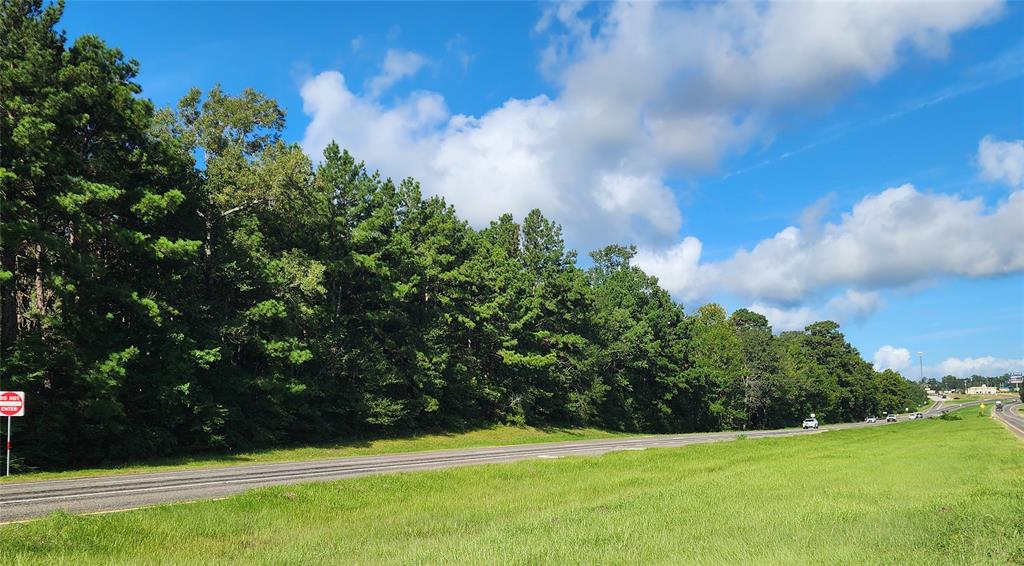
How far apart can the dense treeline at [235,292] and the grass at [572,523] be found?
13386mm

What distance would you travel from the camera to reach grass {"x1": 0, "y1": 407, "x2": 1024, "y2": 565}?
8469 mm

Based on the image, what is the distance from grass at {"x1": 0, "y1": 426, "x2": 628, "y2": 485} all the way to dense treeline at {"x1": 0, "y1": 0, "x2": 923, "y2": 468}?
1.43 meters

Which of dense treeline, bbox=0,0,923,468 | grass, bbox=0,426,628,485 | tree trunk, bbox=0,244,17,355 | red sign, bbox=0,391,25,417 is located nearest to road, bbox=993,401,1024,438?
dense treeline, bbox=0,0,923,468

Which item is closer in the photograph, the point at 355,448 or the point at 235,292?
the point at 235,292

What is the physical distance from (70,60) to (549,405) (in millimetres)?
42124

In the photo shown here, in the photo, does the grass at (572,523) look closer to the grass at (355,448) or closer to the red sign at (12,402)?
the red sign at (12,402)

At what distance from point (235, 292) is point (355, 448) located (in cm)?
1070

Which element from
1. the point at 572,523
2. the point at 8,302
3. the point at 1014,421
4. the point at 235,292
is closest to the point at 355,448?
the point at 235,292

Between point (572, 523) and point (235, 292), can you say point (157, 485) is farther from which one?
point (235, 292)

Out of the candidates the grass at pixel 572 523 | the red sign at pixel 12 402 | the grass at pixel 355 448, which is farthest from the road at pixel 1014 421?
the red sign at pixel 12 402

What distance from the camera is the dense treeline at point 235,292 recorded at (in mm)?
23000

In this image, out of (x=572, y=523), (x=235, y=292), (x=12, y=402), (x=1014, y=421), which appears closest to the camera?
(x=572, y=523)

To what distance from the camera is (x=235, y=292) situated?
33.5m

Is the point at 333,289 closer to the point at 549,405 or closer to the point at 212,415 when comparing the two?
the point at 212,415
